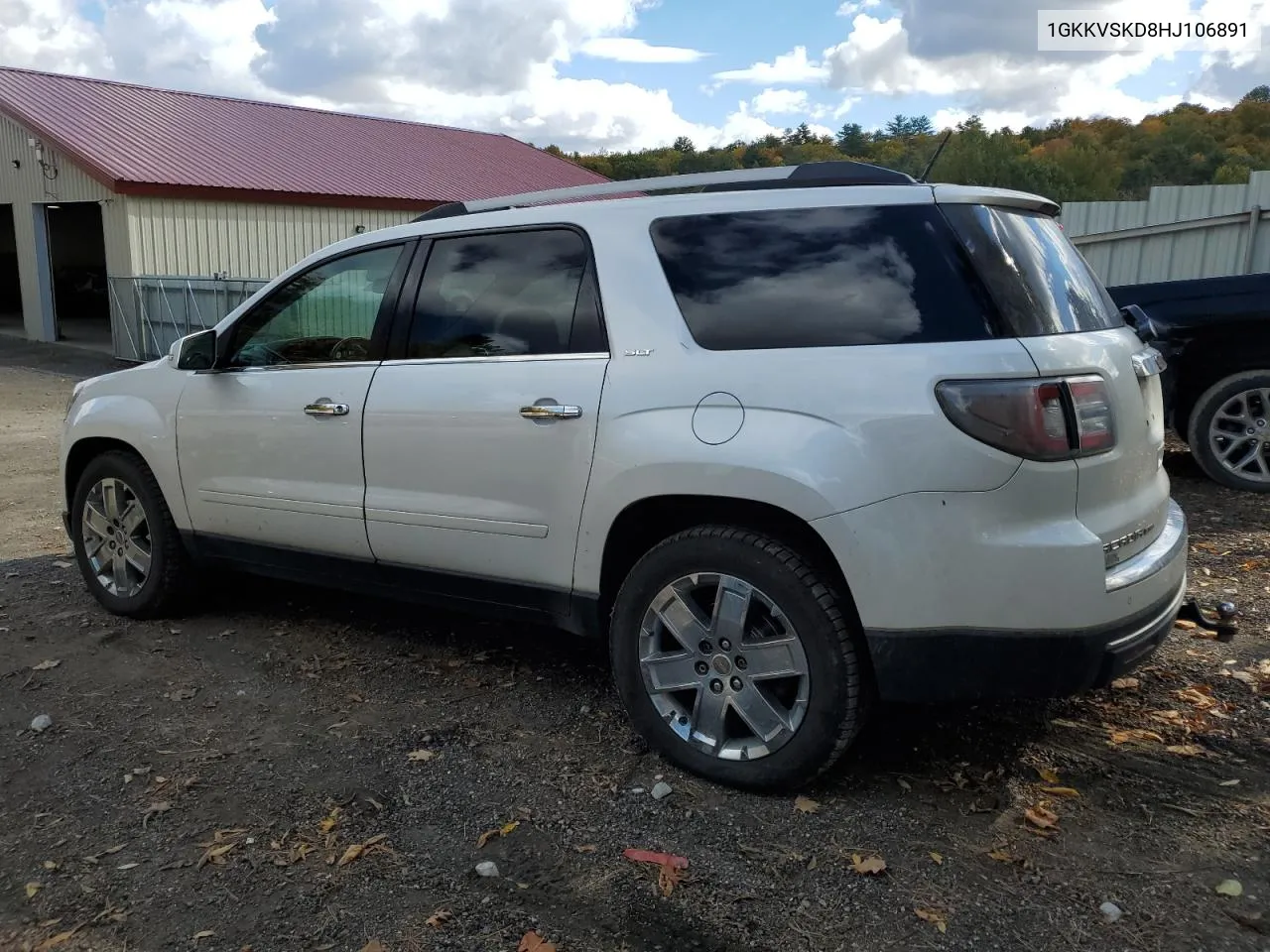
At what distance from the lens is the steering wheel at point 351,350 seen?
14.4ft

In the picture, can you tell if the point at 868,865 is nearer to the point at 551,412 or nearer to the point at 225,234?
the point at 551,412

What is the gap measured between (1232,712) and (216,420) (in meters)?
4.22

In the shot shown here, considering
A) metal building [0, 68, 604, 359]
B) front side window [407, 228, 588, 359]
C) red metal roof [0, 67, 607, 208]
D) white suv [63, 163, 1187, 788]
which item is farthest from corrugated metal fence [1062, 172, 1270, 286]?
red metal roof [0, 67, 607, 208]

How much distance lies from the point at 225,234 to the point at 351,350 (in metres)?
18.3

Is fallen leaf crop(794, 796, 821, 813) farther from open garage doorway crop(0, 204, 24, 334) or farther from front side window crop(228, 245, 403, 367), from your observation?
open garage doorway crop(0, 204, 24, 334)

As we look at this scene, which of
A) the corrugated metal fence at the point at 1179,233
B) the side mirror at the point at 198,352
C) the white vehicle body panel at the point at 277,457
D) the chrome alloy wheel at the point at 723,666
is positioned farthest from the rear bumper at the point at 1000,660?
the corrugated metal fence at the point at 1179,233

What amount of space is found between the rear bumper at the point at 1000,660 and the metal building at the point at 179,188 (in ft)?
53.2

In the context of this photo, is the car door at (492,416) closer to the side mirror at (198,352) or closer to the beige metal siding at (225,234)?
the side mirror at (198,352)

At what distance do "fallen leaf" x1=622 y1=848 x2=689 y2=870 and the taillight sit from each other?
1.44 meters

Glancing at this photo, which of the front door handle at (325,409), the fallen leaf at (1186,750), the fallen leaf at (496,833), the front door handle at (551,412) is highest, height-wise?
the front door handle at (551,412)

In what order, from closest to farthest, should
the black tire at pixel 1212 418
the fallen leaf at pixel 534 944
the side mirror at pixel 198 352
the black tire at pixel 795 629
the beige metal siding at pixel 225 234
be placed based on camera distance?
the fallen leaf at pixel 534 944 < the black tire at pixel 795 629 < the side mirror at pixel 198 352 < the black tire at pixel 1212 418 < the beige metal siding at pixel 225 234

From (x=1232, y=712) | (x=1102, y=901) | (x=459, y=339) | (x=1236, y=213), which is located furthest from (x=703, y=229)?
(x=1236, y=213)

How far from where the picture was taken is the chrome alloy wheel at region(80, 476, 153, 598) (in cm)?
523

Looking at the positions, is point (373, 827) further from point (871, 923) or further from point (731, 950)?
point (871, 923)
